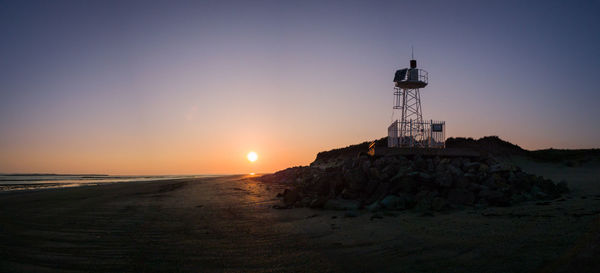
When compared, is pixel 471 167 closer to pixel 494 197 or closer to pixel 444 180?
pixel 444 180

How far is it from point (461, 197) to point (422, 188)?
4.23 ft

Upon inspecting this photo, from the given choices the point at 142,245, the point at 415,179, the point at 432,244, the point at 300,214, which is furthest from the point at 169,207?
the point at 432,244

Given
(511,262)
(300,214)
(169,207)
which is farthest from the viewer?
(169,207)

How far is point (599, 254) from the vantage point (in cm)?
306

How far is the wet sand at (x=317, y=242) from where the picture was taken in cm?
468

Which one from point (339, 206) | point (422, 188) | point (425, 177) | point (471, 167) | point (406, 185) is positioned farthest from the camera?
point (471, 167)

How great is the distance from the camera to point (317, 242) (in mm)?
6590

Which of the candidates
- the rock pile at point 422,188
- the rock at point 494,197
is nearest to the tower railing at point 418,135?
the rock pile at point 422,188

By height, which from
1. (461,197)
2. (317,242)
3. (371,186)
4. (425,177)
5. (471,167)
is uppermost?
(471,167)

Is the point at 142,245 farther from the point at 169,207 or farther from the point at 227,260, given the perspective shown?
the point at 169,207

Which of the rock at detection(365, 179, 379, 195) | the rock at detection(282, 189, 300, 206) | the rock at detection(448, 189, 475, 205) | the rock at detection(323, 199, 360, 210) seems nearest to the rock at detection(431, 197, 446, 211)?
the rock at detection(448, 189, 475, 205)

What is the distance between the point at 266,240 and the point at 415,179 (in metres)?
6.70

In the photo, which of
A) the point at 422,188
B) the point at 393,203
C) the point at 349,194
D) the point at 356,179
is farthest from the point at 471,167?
the point at 393,203

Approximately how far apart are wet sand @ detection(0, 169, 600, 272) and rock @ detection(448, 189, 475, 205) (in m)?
1.02
